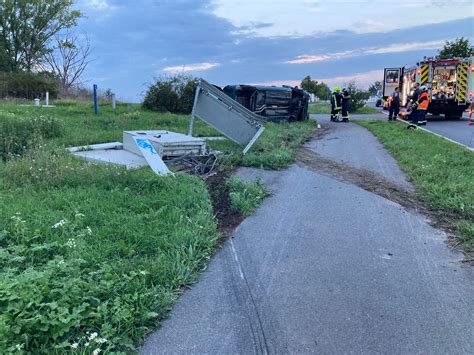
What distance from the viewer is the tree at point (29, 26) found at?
4059cm

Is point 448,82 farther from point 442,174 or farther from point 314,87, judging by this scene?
point 314,87

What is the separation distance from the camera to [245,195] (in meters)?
6.20

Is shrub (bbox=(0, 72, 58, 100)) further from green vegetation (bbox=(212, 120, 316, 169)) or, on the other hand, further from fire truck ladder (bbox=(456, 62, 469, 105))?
fire truck ladder (bbox=(456, 62, 469, 105))

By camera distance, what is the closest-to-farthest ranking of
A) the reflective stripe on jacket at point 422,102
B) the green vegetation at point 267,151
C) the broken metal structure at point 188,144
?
the broken metal structure at point 188,144 < the green vegetation at point 267,151 < the reflective stripe on jacket at point 422,102

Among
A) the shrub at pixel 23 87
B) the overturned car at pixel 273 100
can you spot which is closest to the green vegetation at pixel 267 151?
the overturned car at pixel 273 100

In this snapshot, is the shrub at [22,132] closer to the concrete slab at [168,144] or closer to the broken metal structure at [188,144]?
the broken metal structure at [188,144]

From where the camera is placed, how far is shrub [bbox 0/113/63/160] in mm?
8141

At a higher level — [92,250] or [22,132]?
[22,132]

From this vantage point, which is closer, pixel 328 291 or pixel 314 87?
pixel 328 291

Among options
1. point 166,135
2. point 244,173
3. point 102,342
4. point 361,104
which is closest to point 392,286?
point 102,342

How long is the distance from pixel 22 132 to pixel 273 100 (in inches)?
371

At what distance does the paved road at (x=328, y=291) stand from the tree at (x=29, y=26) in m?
42.6

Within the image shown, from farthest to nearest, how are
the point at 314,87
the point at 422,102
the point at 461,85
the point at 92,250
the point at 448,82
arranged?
the point at 314,87
the point at 448,82
the point at 461,85
the point at 422,102
the point at 92,250

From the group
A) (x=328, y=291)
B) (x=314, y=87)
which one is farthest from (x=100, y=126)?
(x=314, y=87)
